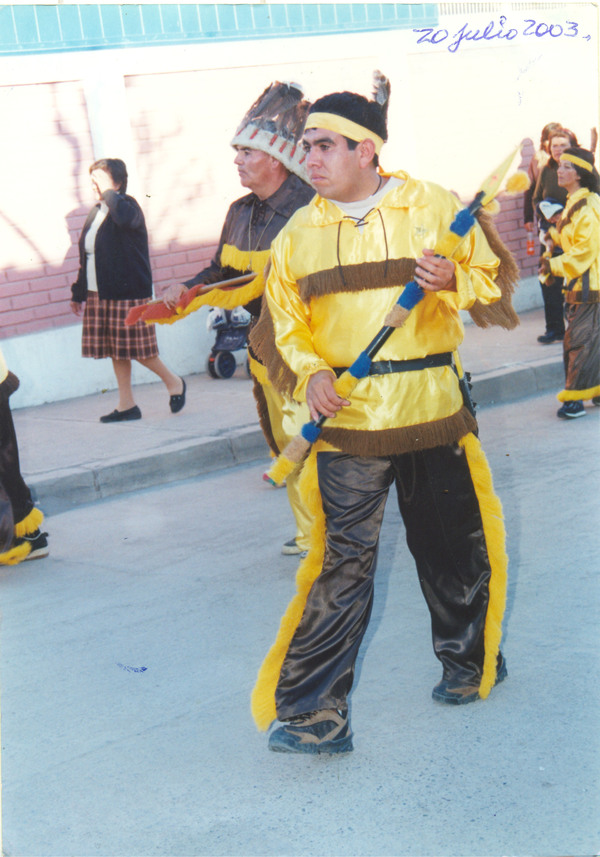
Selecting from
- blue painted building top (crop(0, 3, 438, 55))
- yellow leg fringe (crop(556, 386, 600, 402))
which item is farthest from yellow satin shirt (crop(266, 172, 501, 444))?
blue painted building top (crop(0, 3, 438, 55))

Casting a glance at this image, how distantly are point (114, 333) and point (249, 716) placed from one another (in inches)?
225

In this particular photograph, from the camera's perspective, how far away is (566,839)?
2654mm

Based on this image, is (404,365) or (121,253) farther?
(121,253)

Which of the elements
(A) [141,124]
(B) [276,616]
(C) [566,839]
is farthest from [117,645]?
(A) [141,124]

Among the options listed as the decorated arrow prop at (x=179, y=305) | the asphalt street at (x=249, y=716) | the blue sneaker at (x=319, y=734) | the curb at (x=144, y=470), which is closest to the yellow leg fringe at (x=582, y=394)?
the asphalt street at (x=249, y=716)

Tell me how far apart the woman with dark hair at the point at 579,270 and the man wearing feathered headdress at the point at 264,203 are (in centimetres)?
290

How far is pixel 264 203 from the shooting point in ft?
16.6

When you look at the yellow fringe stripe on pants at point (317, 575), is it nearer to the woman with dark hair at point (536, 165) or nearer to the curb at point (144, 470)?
the curb at point (144, 470)

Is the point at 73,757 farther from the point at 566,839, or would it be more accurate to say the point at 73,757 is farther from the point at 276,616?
the point at 566,839

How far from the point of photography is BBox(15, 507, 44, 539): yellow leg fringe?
5.64 m

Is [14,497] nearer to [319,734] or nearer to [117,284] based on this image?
[319,734]

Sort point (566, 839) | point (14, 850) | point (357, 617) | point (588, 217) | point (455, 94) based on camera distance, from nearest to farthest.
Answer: point (566, 839)
point (14, 850)
point (357, 617)
point (588, 217)
point (455, 94)

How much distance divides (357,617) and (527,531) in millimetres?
2123

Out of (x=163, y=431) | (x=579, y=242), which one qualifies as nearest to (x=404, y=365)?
(x=579, y=242)
